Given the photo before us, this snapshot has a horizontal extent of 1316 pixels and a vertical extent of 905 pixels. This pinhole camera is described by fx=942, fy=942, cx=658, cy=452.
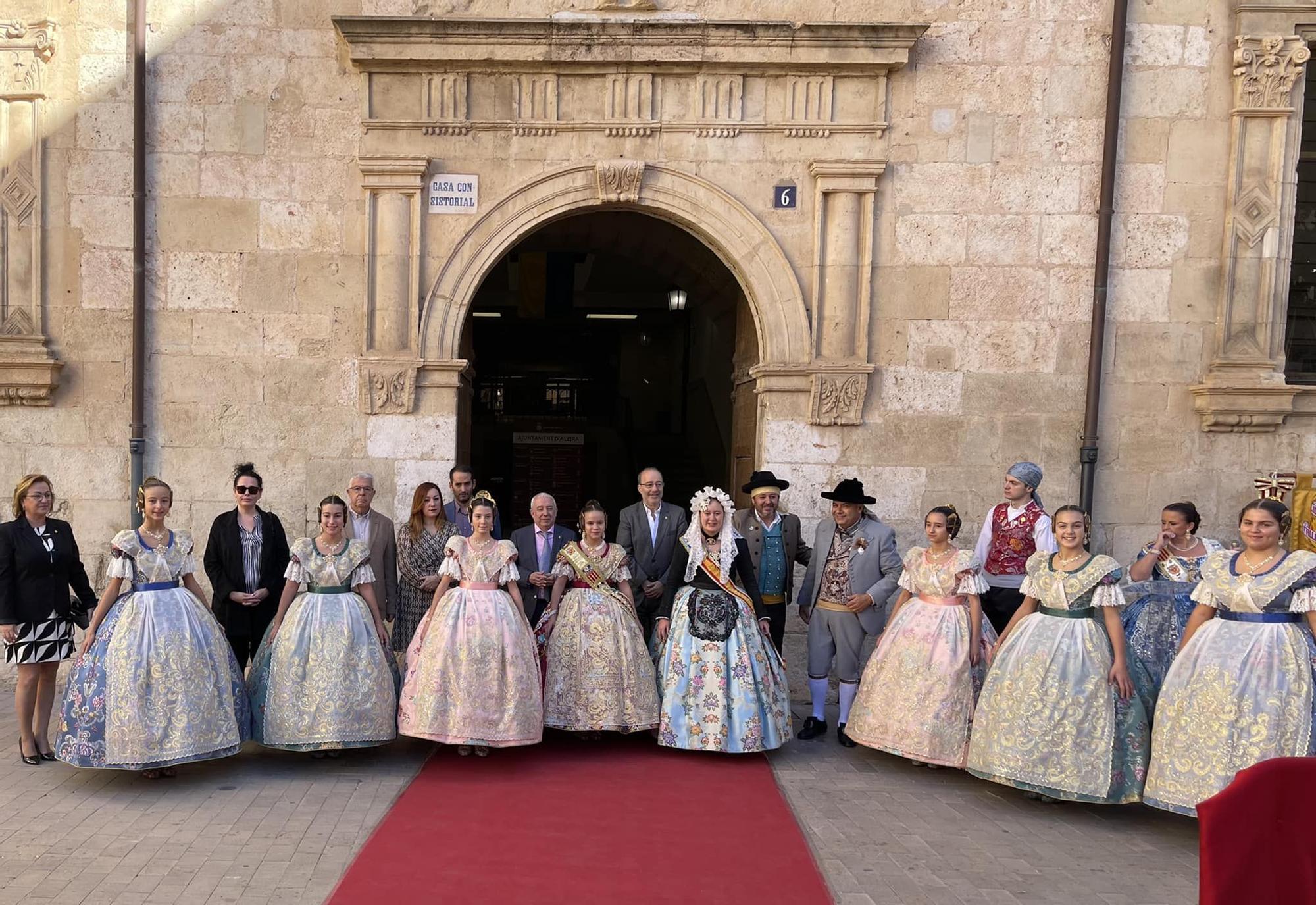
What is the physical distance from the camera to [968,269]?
7367 millimetres

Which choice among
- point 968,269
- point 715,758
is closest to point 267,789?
point 715,758

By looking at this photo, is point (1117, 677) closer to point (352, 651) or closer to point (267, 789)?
point (352, 651)

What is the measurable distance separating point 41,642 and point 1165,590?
6.40 meters

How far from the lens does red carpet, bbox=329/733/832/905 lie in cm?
391

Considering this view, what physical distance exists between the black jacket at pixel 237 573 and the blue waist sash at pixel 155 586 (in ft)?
1.87

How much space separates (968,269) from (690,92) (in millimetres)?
2569

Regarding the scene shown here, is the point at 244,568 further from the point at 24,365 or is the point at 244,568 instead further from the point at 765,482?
the point at 765,482

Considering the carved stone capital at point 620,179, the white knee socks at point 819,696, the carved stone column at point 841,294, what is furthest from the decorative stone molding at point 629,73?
the white knee socks at point 819,696

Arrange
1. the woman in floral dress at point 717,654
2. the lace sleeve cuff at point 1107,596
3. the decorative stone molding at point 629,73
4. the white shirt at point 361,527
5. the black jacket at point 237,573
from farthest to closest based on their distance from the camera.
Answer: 1. the decorative stone molding at point 629,73
2. the white shirt at point 361,527
3. the black jacket at point 237,573
4. the woman in floral dress at point 717,654
5. the lace sleeve cuff at point 1107,596

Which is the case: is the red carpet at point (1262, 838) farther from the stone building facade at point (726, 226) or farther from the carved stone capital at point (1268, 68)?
the carved stone capital at point (1268, 68)

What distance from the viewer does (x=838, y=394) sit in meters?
7.31

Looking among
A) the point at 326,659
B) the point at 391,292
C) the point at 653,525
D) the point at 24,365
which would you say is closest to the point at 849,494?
the point at 653,525

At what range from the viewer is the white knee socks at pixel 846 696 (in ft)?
20.3

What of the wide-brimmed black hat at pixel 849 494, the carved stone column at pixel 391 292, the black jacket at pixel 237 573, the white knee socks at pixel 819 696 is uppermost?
the carved stone column at pixel 391 292
